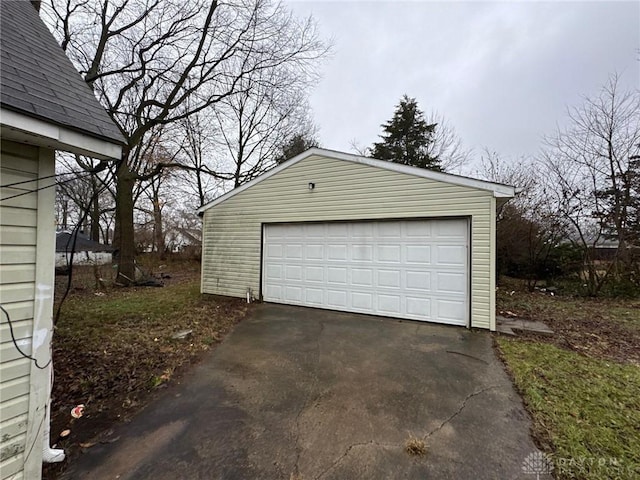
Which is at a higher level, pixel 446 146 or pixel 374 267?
pixel 446 146

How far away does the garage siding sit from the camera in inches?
216

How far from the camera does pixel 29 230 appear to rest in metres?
1.95

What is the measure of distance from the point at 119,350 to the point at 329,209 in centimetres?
491

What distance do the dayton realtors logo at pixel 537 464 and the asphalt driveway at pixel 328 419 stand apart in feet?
0.13

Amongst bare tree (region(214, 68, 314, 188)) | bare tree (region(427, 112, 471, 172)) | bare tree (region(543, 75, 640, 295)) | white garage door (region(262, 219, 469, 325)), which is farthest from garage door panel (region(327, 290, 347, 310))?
bare tree (region(427, 112, 471, 172))

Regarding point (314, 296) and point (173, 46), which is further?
point (173, 46)

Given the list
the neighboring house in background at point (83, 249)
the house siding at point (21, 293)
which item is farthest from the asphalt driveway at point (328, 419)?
the neighboring house in background at point (83, 249)

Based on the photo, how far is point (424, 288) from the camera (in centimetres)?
597

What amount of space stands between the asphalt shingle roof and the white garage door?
205 inches

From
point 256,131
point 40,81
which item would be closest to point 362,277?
point 40,81

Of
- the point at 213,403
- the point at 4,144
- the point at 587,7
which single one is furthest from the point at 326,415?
the point at 587,7

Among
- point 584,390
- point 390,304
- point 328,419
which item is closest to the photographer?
point 328,419

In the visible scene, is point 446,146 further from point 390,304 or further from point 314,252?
point 390,304

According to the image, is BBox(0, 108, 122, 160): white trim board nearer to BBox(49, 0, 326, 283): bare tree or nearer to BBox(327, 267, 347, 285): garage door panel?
BBox(327, 267, 347, 285): garage door panel
